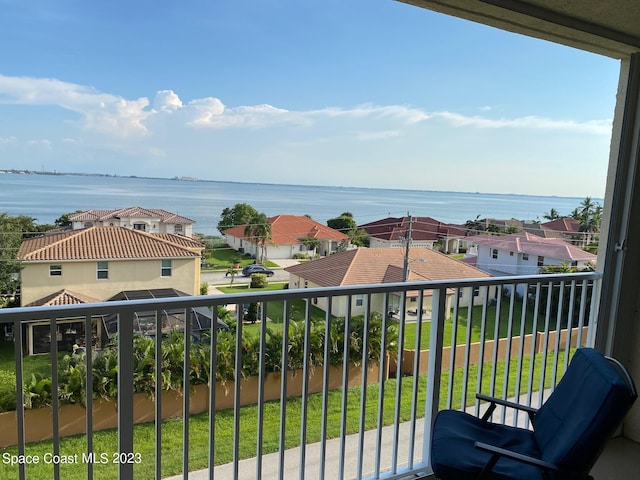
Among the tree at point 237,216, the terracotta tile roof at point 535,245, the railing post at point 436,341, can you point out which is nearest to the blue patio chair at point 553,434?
the railing post at point 436,341

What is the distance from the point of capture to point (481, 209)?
9.29ft

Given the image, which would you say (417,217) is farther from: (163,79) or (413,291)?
(163,79)

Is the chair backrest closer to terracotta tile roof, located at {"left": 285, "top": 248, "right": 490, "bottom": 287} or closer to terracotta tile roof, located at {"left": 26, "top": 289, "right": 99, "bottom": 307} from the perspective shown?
terracotta tile roof, located at {"left": 285, "top": 248, "right": 490, "bottom": 287}

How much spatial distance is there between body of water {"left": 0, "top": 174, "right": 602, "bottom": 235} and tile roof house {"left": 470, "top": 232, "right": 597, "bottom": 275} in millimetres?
149

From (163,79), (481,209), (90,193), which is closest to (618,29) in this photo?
(481,209)

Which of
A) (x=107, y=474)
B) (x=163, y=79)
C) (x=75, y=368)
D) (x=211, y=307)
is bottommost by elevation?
(x=107, y=474)

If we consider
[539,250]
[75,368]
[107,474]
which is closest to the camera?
[75,368]

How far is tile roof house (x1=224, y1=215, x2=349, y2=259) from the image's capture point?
2.26 metres

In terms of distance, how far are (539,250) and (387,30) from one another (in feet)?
5.52

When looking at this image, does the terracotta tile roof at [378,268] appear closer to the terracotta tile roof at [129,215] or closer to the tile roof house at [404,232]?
the tile roof house at [404,232]

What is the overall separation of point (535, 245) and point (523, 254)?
15 cm

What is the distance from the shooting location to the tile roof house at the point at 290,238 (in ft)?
7.41

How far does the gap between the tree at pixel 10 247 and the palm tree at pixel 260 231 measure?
924 millimetres

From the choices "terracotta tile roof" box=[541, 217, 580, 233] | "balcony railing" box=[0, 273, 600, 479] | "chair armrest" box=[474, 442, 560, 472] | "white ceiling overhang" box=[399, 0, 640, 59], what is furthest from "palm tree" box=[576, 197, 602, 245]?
"chair armrest" box=[474, 442, 560, 472]
